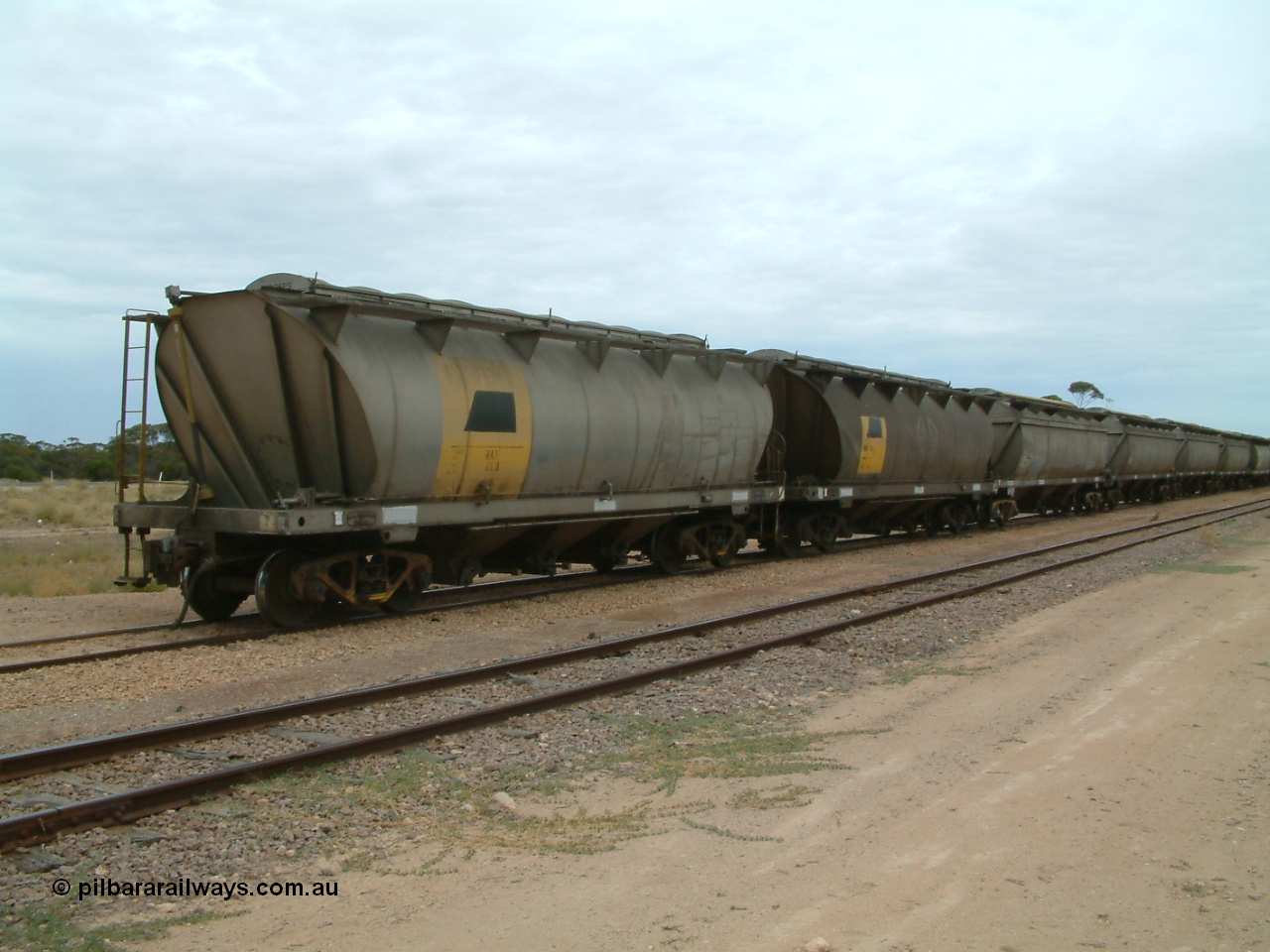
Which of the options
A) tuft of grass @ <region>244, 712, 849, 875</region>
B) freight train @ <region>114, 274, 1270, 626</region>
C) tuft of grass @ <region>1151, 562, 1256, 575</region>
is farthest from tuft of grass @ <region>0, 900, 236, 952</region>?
tuft of grass @ <region>1151, 562, 1256, 575</region>

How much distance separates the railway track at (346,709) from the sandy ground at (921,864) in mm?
1273

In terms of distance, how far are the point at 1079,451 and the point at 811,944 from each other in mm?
30220

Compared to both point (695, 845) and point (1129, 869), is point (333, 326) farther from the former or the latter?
point (1129, 869)

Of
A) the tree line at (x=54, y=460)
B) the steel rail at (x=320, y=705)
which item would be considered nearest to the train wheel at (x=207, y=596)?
the steel rail at (x=320, y=705)

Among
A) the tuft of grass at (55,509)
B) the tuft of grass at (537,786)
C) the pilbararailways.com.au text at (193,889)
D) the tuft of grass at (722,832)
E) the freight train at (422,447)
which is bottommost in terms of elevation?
the tuft of grass at (55,509)

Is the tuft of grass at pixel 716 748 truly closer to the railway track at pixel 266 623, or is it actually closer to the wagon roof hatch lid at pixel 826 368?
the railway track at pixel 266 623

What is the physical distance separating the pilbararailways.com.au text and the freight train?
5.51 meters

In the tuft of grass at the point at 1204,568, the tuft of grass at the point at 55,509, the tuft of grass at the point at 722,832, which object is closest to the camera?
the tuft of grass at the point at 722,832

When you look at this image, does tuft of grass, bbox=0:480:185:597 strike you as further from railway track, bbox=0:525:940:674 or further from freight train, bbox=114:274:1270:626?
railway track, bbox=0:525:940:674

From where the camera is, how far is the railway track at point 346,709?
4797mm

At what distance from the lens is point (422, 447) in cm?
1050

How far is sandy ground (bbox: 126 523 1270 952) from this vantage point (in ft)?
12.5

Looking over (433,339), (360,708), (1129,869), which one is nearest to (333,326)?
(433,339)

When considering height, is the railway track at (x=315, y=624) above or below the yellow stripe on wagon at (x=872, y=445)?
below
